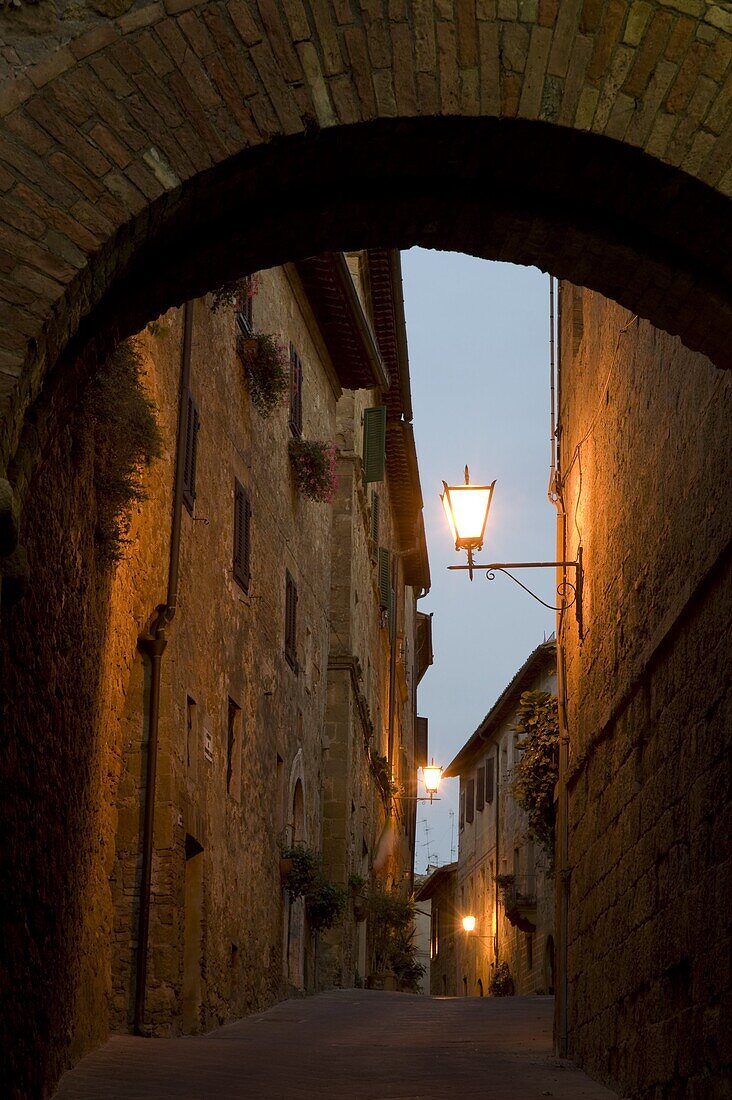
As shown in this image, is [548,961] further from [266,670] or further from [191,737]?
[191,737]

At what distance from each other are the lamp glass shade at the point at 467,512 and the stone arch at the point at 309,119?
17.9 feet

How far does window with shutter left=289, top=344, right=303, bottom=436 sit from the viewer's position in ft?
64.3

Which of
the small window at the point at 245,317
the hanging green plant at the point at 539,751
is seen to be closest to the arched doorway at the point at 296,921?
the hanging green plant at the point at 539,751

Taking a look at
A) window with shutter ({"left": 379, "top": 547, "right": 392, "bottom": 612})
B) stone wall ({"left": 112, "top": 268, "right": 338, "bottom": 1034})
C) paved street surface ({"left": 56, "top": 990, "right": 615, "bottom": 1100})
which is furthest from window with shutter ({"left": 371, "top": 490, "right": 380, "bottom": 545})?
paved street surface ({"left": 56, "top": 990, "right": 615, "bottom": 1100})

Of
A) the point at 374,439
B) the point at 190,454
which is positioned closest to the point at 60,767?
the point at 190,454

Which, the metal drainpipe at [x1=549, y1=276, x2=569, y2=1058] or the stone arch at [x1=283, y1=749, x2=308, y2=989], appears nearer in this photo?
the metal drainpipe at [x1=549, y1=276, x2=569, y2=1058]

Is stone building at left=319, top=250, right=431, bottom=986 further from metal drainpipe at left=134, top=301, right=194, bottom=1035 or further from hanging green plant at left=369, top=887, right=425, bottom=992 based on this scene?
metal drainpipe at left=134, top=301, right=194, bottom=1035

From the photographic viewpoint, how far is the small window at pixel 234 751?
1513cm

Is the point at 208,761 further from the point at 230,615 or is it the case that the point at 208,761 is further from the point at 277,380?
the point at 277,380

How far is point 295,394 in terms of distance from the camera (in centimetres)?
1994

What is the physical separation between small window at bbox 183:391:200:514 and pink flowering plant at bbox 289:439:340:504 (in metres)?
5.80

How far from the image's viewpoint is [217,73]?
501 cm

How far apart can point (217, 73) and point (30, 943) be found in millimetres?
4622

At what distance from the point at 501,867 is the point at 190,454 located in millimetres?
23167
